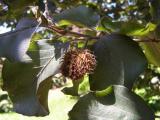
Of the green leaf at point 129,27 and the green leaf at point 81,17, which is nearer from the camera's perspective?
the green leaf at point 129,27

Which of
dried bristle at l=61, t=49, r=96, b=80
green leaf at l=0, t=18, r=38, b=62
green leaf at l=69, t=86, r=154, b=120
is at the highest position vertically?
green leaf at l=0, t=18, r=38, b=62

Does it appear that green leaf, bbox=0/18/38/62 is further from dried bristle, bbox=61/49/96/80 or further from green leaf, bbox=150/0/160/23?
green leaf, bbox=150/0/160/23

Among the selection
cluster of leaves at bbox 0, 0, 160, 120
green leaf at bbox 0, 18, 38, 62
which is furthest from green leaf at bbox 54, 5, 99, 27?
green leaf at bbox 0, 18, 38, 62

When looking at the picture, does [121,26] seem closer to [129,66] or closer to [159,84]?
[129,66]

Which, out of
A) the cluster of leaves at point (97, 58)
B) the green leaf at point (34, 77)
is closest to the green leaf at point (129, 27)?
the cluster of leaves at point (97, 58)

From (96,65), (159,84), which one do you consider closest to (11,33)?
(96,65)

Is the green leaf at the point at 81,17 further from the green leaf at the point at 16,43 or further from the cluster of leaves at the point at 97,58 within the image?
the green leaf at the point at 16,43
